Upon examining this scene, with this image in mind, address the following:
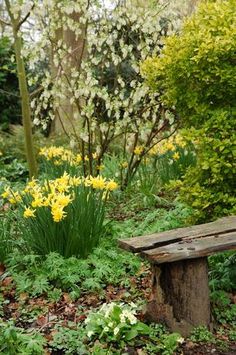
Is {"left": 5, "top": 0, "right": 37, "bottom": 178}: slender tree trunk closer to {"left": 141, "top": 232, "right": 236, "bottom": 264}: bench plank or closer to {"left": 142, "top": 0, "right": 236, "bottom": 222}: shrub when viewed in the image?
{"left": 142, "top": 0, "right": 236, "bottom": 222}: shrub

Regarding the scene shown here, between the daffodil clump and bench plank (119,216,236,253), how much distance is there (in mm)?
607

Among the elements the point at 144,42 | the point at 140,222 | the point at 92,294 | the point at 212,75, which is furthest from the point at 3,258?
the point at 144,42

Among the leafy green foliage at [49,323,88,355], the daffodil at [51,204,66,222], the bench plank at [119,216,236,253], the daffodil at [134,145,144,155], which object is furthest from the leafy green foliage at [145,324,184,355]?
the daffodil at [134,145,144,155]

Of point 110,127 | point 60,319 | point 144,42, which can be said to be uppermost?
point 144,42

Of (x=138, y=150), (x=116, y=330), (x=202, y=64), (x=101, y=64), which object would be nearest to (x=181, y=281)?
(x=116, y=330)

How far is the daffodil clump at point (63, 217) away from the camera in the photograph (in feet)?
12.3

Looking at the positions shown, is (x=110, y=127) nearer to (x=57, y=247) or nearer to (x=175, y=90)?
(x=175, y=90)

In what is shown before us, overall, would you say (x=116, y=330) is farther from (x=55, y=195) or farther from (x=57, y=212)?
(x=55, y=195)

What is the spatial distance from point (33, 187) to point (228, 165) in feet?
4.98

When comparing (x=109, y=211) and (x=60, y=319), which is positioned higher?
Result: (x=109, y=211)

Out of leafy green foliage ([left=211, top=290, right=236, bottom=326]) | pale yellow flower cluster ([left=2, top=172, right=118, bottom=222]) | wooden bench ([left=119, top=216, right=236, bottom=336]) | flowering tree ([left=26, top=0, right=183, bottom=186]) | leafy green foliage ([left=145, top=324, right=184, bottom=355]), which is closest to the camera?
leafy green foliage ([left=145, top=324, right=184, bottom=355])

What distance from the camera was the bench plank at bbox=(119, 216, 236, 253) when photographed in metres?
3.18

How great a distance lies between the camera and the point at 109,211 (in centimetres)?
546

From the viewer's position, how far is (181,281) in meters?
3.17
